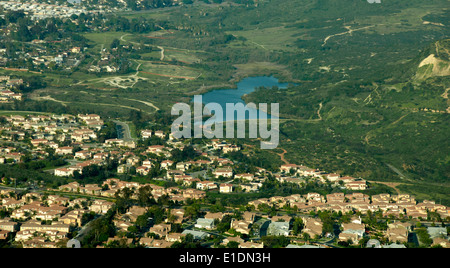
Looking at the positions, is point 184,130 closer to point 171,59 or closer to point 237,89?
point 237,89

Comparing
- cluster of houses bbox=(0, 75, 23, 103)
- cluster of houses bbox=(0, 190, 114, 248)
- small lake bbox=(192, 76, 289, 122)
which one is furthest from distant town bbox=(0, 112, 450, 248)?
small lake bbox=(192, 76, 289, 122)

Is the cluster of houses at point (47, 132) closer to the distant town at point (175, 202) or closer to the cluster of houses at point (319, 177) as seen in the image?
the distant town at point (175, 202)

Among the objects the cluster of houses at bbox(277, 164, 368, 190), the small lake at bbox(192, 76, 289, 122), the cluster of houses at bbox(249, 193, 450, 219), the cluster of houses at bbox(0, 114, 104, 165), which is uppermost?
the cluster of houses at bbox(0, 114, 104, 165)

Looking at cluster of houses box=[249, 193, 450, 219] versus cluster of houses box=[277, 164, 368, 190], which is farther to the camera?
cluster of houses box=[277, 164, 368, 190]

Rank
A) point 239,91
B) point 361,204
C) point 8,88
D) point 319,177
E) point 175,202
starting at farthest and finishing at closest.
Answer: point 239,91 → point 8,88 → point 319,177 → point 361,204 → point 175,202

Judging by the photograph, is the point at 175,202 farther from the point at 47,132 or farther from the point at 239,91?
the point at 239,91

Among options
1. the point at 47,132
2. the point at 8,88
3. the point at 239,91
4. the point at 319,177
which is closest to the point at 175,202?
the point at 319,177

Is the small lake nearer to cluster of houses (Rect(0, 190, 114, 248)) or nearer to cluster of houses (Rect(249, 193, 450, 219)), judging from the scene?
cluster of houses (Rect(249, 193, 450, 219))
